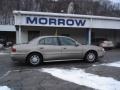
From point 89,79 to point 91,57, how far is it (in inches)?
185

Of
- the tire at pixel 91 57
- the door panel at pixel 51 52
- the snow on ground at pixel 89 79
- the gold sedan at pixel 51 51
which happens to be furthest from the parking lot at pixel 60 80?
the tire at pixel 91 57

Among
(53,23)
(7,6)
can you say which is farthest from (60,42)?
(7,6)

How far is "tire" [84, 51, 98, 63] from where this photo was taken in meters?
13.0

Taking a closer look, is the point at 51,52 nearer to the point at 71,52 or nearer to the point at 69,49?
the point at 69,49

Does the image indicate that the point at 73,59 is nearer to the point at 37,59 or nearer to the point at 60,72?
the point at 37,59

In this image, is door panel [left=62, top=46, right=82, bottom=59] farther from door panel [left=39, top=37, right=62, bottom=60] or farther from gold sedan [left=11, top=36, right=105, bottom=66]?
door panel [left=39, top=37, right=62, bottom=60]

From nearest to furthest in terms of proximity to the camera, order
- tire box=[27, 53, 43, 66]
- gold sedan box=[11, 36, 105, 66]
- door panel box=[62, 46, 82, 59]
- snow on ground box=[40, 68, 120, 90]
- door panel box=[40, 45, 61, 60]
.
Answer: snow on ground box=[40, 68, 120, 90] → gold sedan box=[11, 36, 105, 66] → tire box=[27, 53, 43, 66] → door panel box=[40, 45, 61, 60] → door panel box=[62, 46, 82, 59]

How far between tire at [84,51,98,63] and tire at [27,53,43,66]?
8.72 ft

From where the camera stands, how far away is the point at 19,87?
7.53m

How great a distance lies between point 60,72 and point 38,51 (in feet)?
7.78

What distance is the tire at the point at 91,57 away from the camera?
13.0 meters

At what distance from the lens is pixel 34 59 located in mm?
12008

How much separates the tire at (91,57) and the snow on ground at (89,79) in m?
3.04

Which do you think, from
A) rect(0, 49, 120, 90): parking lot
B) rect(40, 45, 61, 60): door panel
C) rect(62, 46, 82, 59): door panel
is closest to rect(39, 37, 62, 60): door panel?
rect(40, 45, 61, 60): door panel
